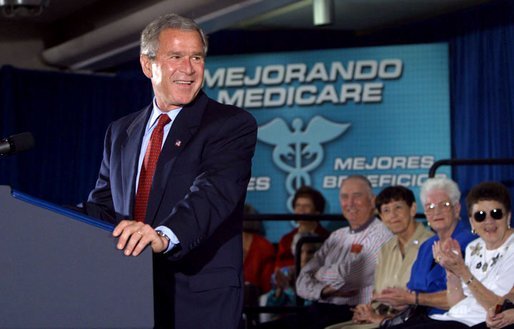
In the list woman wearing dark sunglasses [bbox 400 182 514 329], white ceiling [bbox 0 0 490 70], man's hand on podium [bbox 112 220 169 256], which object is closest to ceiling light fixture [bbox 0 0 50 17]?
white ceiling [bbox 0 0 490 70]

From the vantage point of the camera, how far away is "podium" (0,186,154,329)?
1.82 metres

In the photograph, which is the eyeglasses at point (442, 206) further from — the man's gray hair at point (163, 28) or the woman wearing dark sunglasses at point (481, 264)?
the man's gray hair at point (163, 28)

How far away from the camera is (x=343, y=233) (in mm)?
5855

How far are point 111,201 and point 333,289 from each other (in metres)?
3.20

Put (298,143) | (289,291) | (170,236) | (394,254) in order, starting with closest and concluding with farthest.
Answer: (170,236)
(394,254)
(289,291)
(298,143)

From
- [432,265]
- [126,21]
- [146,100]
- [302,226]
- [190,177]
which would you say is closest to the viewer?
[190,177]

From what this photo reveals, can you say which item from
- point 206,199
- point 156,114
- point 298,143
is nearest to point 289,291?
point 298,143

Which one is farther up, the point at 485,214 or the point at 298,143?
the point at 298,143

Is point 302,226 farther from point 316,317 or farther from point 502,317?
point 502,317

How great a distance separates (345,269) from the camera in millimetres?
5613

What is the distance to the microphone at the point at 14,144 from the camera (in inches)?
82.0

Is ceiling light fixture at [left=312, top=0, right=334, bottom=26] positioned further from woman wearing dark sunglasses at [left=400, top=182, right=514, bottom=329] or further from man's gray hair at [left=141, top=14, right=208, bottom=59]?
man's gray hair at [left=141, top=14, right=208, bottom=59]

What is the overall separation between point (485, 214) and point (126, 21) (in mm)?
4637

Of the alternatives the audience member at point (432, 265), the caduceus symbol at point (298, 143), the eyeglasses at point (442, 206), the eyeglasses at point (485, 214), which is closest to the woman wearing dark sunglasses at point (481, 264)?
the eyeglasses at point (485, 214)
